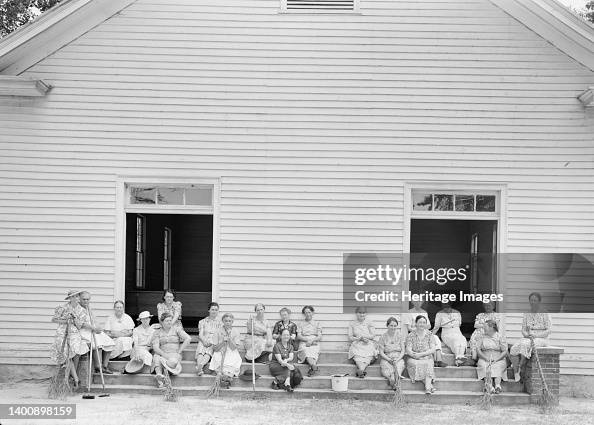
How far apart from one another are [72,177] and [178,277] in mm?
7717

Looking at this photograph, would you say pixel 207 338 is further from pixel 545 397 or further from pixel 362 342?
pixel 545 397

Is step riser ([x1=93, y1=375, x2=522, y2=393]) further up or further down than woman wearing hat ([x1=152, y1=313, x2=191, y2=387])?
further down

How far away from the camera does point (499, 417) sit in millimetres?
9664

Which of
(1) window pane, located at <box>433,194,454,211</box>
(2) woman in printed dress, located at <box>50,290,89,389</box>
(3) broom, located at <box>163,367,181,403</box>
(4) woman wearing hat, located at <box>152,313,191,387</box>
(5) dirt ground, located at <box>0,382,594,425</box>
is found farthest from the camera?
(1) window pane, located at <box>433,194,454,211</box>

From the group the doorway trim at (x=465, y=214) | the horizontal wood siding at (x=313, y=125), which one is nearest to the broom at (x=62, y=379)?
the horizontal wood siding at (x=313, y=125)

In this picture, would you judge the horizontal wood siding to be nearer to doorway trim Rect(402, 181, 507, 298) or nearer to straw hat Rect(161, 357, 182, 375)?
doorway trim Rect(402, 181, 507, 298)

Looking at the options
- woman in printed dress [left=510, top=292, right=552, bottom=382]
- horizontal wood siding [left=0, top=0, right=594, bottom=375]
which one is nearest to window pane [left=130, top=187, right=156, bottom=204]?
horizontal wood siding [left=0, top=0, right=594, bottom=375]

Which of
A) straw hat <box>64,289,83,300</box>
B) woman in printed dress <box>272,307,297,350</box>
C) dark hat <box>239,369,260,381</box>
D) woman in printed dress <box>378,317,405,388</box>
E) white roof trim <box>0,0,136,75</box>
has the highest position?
white roof trim <box>0,0,136,75</box>

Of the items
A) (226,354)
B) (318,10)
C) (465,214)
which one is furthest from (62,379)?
(318,10)

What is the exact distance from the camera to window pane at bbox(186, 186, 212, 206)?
1173 cm

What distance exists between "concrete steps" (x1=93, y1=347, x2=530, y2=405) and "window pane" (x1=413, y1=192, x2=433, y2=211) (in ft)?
7.32

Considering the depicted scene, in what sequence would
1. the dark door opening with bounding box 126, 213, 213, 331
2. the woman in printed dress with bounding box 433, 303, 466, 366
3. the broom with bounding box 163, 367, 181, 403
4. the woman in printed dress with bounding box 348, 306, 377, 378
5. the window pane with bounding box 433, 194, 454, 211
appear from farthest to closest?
the dark door opening with bounding box 126, 213, 213, 331 → the window pane with bounding box 433, 194, 454, 211 → the woman in printed dress with bounding box 433, 303, 466, 366 → the woman in printed dress with bounding box 348, 306, 377, 378 → the broom with bounding box 163, 367, 181, 403

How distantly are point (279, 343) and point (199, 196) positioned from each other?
253 centimetres

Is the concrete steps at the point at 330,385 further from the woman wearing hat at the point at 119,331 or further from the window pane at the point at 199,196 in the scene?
the window pane at the point at 199,196
